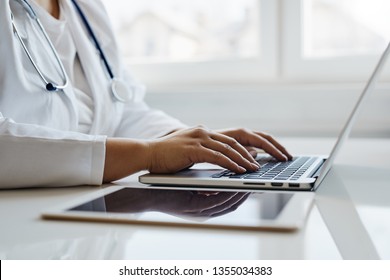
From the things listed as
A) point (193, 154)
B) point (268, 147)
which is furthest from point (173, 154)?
point (268, 147)

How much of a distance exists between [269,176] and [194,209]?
21 cm

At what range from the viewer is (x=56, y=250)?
0.50m

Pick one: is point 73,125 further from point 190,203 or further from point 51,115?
point 190,203

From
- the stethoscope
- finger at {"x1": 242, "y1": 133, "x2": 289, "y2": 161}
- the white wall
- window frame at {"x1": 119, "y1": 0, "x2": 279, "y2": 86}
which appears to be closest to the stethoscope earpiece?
the stethoscope

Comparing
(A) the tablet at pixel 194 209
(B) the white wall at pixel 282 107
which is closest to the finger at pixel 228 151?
(A) the tablet at pixel 194 209

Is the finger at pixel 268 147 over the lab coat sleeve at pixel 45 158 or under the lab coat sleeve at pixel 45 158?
over

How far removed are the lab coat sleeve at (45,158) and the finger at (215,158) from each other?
0.47 feet

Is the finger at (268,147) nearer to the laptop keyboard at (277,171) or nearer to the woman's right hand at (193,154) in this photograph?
the laptop keyboard at (277,171)

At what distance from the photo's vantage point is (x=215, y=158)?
814mm

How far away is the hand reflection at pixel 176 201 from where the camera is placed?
61 cm

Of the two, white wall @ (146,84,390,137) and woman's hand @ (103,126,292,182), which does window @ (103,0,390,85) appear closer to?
white wall @ (146,84,390,137)

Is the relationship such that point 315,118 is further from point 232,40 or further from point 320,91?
point 232,40
